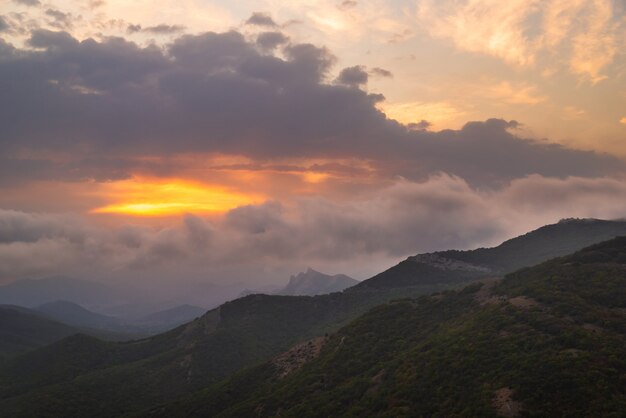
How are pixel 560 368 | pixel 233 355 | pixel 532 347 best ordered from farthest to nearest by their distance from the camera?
pixel 233 355 < pixel 532 347 < pixel 560 368

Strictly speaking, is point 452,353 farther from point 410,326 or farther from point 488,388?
point 410,326

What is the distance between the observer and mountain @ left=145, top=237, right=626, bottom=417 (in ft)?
185

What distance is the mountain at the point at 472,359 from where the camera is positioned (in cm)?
5647

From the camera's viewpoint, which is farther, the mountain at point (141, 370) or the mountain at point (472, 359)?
the mountain at point (141, 370)

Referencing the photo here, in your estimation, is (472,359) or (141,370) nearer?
(472,359)

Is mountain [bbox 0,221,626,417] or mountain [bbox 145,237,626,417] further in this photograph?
mountain [bbox 0,221,626,417]

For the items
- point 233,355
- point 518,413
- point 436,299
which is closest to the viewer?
point 518,413

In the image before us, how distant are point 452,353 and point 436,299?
53.5 m

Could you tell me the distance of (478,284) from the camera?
5089 inches

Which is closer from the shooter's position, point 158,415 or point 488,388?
point 488,388

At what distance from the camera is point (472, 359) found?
70312 mm

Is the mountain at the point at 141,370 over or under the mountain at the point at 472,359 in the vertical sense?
under

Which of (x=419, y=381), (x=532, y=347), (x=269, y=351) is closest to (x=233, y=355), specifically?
(x=269, y=351)

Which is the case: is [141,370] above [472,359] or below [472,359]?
below
